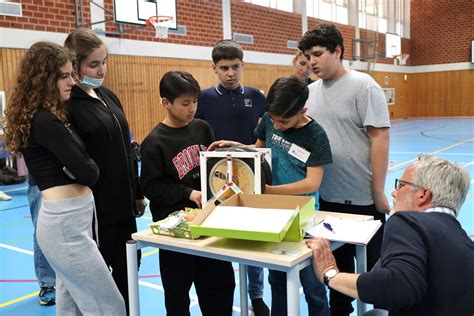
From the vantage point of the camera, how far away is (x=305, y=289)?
7.31 feet

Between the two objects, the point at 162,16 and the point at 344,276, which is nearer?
the point at 344,276

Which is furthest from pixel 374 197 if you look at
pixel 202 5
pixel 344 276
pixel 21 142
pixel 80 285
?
pixel 202 5

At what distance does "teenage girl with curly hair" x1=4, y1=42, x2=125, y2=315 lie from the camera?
73.9 inches

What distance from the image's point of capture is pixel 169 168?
2.23 m

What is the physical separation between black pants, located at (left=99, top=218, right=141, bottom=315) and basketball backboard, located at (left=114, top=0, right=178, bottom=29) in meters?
7.99

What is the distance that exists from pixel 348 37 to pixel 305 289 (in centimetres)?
1747

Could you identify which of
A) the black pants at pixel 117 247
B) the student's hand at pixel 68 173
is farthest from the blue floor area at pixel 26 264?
the student's hand at pixel 68 173

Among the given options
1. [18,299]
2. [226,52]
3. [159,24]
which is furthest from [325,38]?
[159,24]

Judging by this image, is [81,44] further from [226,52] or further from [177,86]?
[226,52]

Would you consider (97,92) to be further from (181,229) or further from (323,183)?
(323,183)

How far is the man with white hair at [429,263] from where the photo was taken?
133 cm

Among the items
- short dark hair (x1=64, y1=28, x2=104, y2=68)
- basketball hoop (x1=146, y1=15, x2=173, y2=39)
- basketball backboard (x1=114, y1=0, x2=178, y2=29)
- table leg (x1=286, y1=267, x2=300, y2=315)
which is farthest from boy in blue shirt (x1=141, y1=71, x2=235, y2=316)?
basketball hoop (x1=146, y1=15, x2=173, y2=39)

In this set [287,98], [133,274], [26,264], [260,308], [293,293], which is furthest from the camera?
[26,264]

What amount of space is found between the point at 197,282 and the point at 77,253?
65 centimetres
